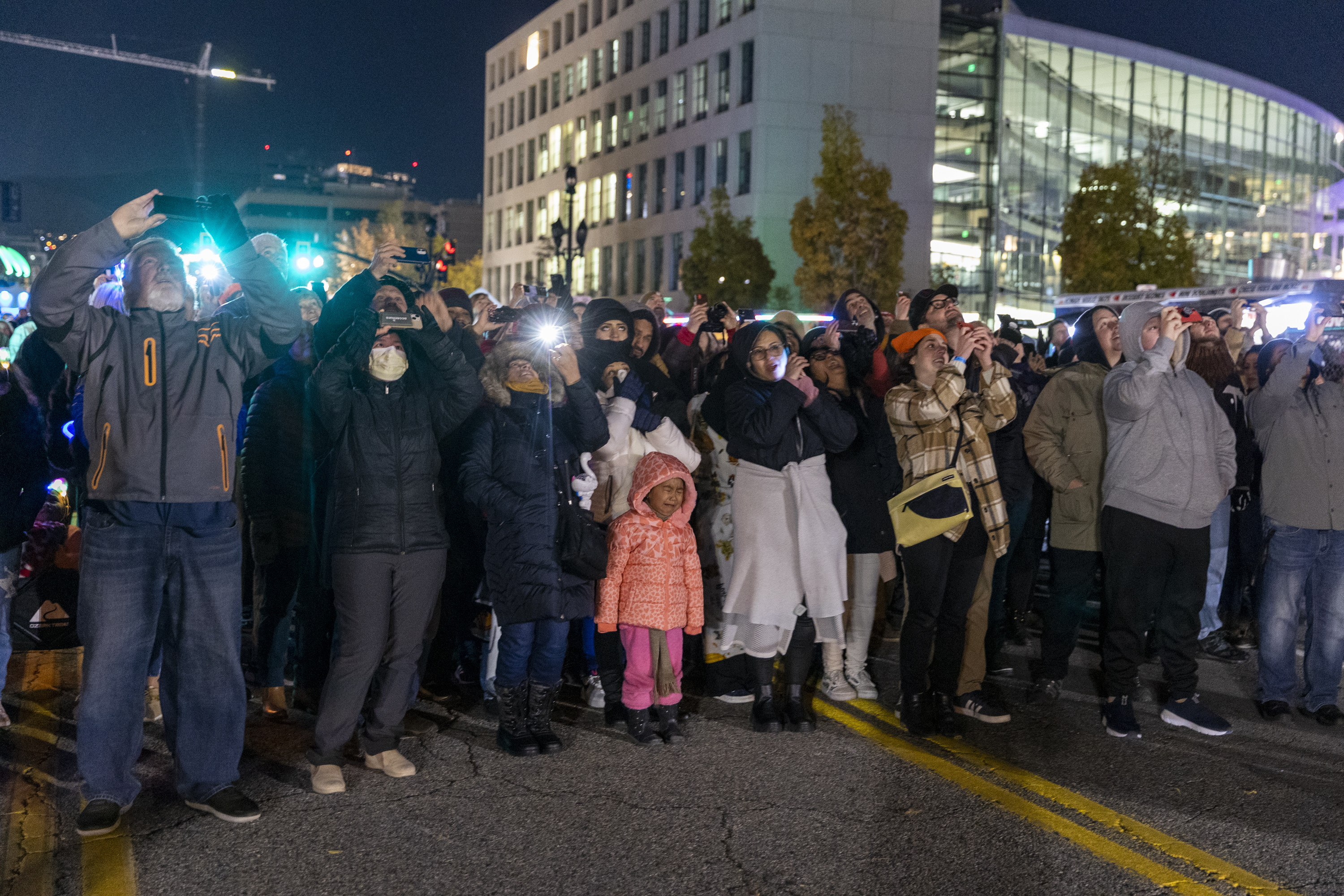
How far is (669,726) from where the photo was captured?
5.49 metres

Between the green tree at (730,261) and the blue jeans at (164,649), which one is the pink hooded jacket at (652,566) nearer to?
the blue jeans at (164,649)

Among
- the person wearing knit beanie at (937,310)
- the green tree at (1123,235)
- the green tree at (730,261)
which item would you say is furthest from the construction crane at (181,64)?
the person wearing knit beanie at (937,310)

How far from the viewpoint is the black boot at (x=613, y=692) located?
5781 millimetres

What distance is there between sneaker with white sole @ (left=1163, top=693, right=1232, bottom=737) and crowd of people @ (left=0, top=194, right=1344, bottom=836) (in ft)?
0.06

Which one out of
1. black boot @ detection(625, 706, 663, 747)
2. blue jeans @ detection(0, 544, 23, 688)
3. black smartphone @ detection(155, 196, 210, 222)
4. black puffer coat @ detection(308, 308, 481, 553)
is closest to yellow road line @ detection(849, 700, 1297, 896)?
black boot @ detection(625, 706, 663, 747)

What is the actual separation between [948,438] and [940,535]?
0.50m

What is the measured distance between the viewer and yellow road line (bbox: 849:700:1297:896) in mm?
3979

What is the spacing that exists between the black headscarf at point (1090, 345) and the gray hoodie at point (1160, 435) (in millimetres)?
835

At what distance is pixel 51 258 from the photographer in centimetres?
415

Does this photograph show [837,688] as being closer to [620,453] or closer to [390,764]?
[620,453]

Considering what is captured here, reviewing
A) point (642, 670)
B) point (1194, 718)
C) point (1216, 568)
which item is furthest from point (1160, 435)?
point (642, 670)

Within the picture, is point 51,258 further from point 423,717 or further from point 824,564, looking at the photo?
point 824,564

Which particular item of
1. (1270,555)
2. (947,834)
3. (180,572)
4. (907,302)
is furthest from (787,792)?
(907,302)

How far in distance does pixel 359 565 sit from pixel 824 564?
2.32m
